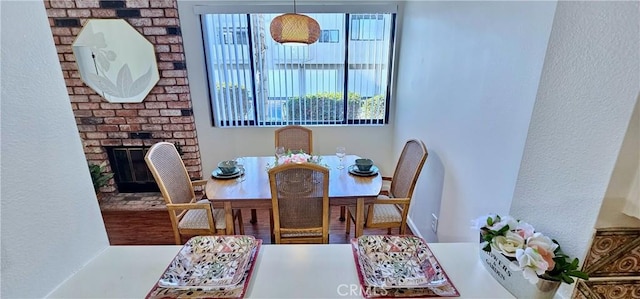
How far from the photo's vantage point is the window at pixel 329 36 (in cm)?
303

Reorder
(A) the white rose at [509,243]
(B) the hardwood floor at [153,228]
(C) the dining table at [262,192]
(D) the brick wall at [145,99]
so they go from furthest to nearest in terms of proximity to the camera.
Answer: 1. (D) the brick wall at [145,99]
2. (B) the hardwood floor at [153,228]
3. (C) the dining table at [262,192]
4. (A) the white rose at [509,243]

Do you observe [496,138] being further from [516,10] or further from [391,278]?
[391,278]

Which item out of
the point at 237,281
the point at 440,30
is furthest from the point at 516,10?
the point at 237,281

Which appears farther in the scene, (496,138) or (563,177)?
(496,138)

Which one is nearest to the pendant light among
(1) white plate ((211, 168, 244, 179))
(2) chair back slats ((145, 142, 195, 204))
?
(1) white plate ((211, 168, 244, 179))

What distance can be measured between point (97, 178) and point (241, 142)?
1.54 meters

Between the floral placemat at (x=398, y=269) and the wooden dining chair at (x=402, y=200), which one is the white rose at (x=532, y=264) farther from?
the wooden dining chair at (x=402, y=200)

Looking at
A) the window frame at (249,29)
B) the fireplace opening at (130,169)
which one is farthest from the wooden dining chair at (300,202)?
the fireplace opening at (130,169)

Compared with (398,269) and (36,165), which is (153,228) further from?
(398,269)

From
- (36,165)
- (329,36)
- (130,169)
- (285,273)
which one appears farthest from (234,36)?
(285,273)

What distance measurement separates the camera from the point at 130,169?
3322mm

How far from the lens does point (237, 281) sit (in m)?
0.89

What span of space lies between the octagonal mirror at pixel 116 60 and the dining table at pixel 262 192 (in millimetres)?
1679

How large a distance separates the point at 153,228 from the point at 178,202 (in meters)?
0.99
